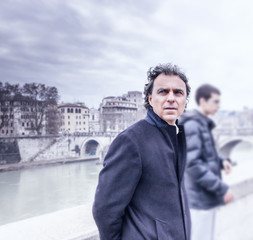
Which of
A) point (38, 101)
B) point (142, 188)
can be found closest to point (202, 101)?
point (142, 188)

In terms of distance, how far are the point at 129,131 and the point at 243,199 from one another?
3.47ft

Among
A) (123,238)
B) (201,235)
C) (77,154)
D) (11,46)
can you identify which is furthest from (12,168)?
(201,235)

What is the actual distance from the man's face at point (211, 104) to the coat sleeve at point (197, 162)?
0.11m

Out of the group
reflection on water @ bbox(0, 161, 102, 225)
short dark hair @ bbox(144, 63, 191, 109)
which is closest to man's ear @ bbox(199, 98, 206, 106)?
short dark hair @ bbox(144, 63, 191, 109)

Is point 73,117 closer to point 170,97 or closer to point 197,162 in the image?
point 197,162

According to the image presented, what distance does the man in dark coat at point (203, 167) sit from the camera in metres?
0.90

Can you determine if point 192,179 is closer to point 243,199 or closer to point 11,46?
point 243,199

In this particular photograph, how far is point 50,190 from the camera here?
123 cm

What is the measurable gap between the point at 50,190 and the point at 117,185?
855 millimetres

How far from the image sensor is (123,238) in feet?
1.68

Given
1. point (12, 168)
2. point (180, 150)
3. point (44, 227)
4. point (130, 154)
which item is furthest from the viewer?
point (12, 168)

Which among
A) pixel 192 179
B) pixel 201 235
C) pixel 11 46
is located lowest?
pixel 201 235

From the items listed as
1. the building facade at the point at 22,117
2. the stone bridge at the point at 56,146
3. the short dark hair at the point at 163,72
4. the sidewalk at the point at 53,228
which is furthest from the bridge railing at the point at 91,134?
the short dark hair at the point at 163,72

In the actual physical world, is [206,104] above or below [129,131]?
above
